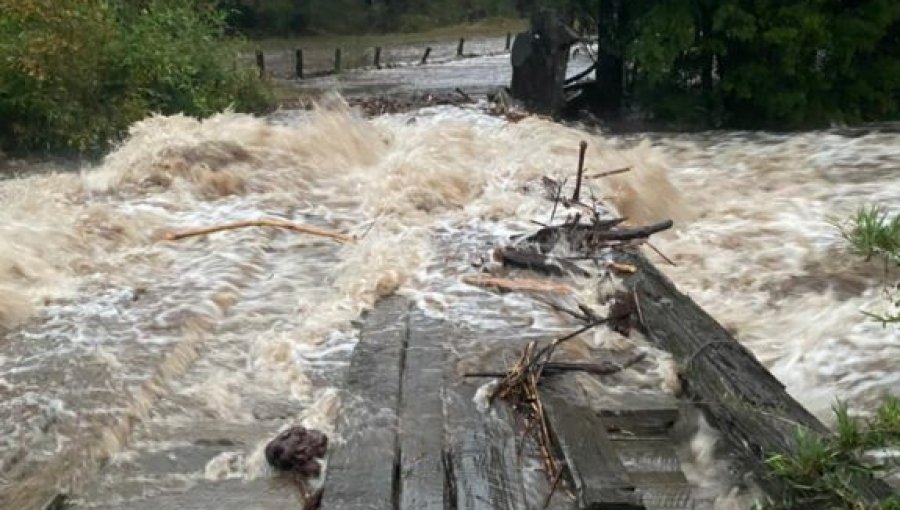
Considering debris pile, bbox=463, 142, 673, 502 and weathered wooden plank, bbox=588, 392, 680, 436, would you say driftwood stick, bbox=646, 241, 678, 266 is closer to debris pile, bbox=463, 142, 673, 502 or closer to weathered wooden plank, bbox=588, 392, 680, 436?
debris pile, bbox=463, 142, 673, 502

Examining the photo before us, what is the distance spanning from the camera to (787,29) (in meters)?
14.4

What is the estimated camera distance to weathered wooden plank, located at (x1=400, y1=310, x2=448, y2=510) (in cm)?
395

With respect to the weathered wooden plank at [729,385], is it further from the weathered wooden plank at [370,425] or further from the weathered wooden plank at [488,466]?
the weathered wooden plank at [370,425]

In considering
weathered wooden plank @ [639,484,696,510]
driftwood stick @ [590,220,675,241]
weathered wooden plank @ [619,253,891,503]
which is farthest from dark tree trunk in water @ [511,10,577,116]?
weathered wooden plank @ [639,484,696,510]

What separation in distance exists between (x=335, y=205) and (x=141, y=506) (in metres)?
6.09

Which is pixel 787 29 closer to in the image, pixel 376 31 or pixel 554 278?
pixel 554 278

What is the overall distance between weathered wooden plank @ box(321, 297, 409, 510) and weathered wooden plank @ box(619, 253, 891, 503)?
56.4 inches

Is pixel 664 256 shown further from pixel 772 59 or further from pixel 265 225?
pixel 772 59

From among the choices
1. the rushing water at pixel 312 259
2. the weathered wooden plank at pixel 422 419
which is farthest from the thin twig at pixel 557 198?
the weathered wooden plank at pixel 422 419

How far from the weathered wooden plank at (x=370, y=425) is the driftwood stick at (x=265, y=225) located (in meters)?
2.51

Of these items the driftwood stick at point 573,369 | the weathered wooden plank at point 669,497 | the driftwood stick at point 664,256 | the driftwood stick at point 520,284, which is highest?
the driftwood stick at point 573,369

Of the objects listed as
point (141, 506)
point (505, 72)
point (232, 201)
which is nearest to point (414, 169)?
point (232, 201)

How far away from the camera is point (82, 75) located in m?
13.9

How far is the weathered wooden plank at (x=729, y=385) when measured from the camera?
13.8ft
